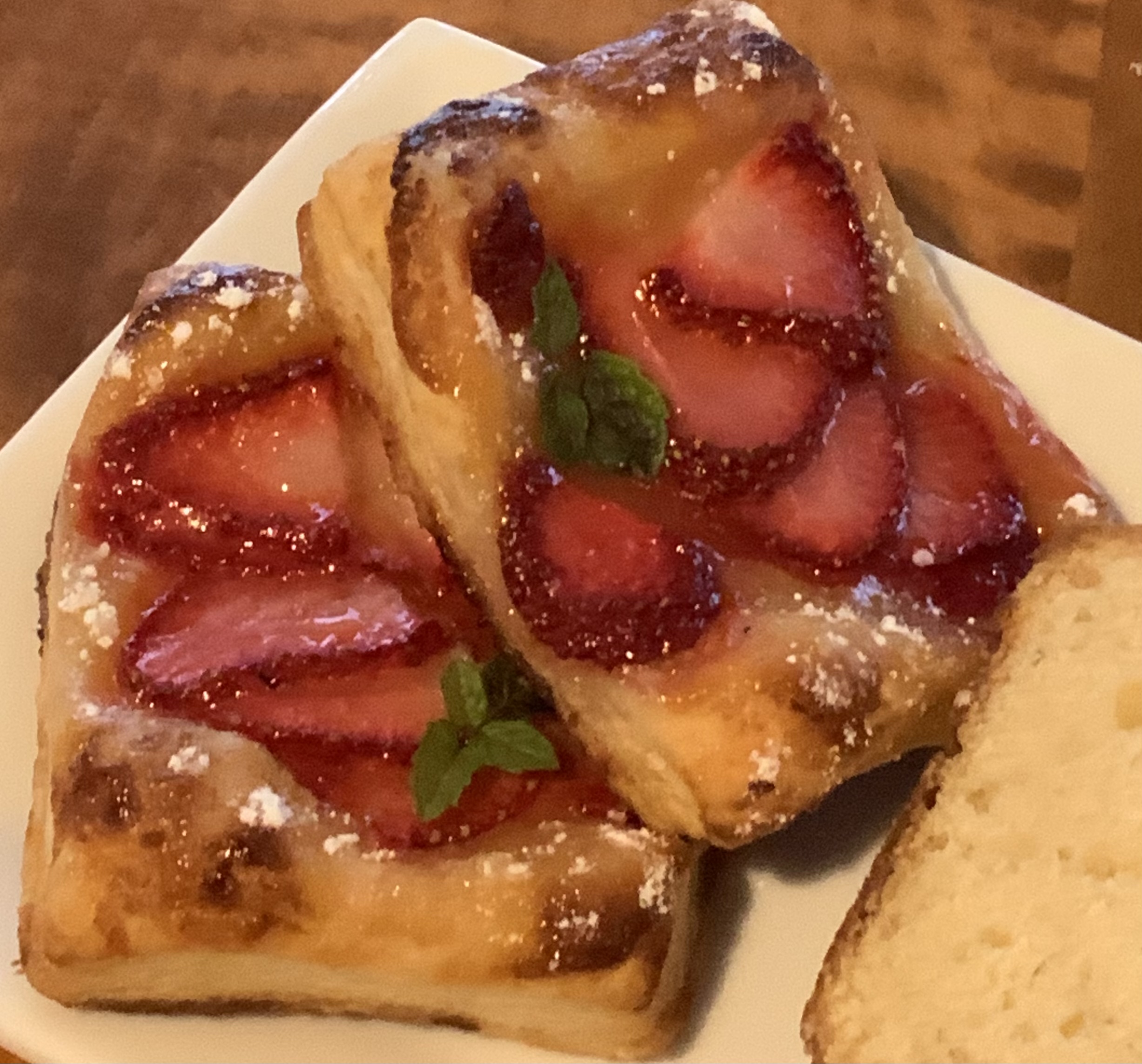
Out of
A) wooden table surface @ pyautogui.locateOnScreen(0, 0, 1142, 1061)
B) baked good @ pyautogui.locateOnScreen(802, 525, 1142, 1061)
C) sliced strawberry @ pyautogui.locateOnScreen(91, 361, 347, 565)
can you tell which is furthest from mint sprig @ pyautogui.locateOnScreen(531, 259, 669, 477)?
wooden table surface @ pyautogui.locateOnScreen(0, 0, 1142, 1061)

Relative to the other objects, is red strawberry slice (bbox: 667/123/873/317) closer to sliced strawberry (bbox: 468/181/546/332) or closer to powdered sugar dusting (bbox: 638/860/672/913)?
sliced strawberry (bbox: 468/181/546/332)

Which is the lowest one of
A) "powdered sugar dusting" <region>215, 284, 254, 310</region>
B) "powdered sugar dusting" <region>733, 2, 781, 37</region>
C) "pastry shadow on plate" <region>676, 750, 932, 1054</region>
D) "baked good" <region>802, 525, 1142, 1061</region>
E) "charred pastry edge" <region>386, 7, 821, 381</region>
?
"pastry shadow on plate" <region>676, 750, 932, 1054</region>

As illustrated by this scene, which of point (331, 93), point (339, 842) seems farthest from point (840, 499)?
point (331, 93)

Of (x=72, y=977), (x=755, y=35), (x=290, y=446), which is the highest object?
(x=755, y=35)

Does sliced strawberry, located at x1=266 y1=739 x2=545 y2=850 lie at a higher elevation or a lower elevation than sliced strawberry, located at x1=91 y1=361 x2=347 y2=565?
lower

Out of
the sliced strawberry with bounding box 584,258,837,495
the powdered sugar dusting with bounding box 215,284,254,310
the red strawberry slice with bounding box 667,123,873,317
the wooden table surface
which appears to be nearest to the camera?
the sliced strawberry with bounding box 584,258,837,495

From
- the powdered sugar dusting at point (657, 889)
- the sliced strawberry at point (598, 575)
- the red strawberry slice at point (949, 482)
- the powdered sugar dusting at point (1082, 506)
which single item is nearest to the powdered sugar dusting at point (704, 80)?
the red strawberry slice at point (949, 482)

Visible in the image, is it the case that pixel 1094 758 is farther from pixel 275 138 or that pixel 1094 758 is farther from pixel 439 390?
pixel 275 138

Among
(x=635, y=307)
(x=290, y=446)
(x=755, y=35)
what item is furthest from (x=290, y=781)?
(x=755, y=35)

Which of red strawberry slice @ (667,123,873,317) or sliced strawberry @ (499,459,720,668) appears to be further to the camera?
red strawberry slice @ (667,123,873,317)
